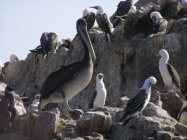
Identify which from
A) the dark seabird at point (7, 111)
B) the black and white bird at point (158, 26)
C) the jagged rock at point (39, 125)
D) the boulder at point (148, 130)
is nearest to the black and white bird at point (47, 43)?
the black and white bird at point (158, 26)

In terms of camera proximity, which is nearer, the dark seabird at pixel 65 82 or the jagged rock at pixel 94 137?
the jagged rock at pixel 94 137

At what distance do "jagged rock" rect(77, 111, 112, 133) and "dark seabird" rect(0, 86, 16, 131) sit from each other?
73.7 inches

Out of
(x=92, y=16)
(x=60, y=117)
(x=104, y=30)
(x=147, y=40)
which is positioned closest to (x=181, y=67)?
(x=147, y=40)

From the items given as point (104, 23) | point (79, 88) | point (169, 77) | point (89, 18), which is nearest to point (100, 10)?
point (89, 18)

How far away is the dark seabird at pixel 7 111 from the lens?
712 inches

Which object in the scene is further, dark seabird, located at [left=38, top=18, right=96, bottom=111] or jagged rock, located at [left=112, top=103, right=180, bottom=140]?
dark seabird, located at [left=38, top=18, right=96, bottom=111]

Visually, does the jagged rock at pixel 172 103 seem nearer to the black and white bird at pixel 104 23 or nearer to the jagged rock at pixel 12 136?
the jagged rock at pixel 12 136

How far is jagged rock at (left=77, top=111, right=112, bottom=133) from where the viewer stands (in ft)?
56.3

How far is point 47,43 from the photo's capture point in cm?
3431

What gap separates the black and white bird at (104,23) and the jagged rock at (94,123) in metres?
14.7

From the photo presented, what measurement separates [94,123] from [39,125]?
48.0 inches

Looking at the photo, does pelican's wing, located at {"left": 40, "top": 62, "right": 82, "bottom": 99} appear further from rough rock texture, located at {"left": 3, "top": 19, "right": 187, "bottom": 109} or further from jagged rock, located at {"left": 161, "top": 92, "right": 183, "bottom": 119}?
rough rock texture, located at {"left": 3, "top": 19, "right": 187, "bottom": 109}

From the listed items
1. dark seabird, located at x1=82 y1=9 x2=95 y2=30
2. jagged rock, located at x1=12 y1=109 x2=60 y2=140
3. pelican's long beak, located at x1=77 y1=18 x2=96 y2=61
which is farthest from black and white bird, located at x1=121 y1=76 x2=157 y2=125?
dark seabird, located at x1=82 y1=9 x2=95 y2=30

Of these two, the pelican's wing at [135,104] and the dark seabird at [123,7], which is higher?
the dark seabird at [123,7]
